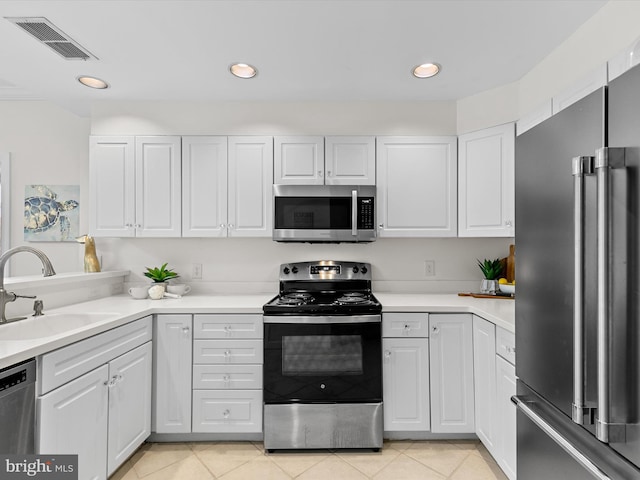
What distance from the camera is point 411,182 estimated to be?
2.85 meters

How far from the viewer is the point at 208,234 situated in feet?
9.39

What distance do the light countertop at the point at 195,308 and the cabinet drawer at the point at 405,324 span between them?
1.6 inches

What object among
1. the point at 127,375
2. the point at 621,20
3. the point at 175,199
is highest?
the point at 621,20

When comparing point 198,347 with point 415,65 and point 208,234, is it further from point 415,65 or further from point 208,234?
point 415,65

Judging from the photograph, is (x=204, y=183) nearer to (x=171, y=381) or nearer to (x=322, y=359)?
(x=171, y=381)

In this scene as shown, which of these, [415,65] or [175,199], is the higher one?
[415,65]

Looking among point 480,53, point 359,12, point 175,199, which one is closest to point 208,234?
point 175,199

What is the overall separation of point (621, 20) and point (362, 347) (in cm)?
212

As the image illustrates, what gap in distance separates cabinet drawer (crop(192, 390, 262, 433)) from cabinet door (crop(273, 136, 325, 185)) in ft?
5.03

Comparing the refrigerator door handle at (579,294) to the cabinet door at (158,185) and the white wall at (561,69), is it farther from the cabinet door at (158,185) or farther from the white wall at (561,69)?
the cabinet door at (158,185)

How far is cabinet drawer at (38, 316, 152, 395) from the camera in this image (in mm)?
1505

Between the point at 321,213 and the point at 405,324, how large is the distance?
0.99 m

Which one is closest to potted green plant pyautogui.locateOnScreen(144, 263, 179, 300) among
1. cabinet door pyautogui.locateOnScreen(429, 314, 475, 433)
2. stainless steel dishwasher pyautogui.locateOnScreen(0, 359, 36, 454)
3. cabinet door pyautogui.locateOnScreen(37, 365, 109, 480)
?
cabinet door pyautogui.locateOnScreen(37, 365, 109, 480)

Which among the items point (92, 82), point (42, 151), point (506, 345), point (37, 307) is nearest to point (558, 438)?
point (506, 345)
